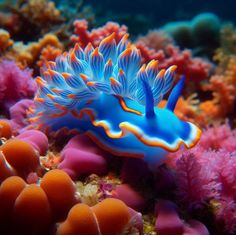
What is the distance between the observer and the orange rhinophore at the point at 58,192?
1.95 meters

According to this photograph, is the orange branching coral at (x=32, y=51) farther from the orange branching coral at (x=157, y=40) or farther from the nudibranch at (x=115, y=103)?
the nudibranch at (x=115, y=103)

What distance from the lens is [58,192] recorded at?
1959 mm

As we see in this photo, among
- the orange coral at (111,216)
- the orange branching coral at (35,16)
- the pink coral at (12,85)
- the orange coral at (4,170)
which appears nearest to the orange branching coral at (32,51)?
the pink coral at (12,85)

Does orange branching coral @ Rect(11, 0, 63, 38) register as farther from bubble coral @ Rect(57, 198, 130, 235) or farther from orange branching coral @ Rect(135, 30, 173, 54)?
bubble coral @ Rect(57, 198, 130, 235)

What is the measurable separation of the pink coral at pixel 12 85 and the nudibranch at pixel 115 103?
0.74 meters

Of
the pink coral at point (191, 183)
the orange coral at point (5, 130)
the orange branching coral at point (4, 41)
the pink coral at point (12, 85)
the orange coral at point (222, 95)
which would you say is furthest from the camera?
the orange coral at point (222, 95)

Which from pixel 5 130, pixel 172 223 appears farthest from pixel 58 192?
pixel 5 130

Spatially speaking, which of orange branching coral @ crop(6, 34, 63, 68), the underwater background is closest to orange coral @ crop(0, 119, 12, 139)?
the underwater background

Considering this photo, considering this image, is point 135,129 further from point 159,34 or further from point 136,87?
point 159,34

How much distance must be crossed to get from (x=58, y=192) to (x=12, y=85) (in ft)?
6.33

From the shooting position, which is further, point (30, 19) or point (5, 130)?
point (30, 19)

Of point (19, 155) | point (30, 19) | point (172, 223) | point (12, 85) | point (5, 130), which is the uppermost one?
point (30, 19)

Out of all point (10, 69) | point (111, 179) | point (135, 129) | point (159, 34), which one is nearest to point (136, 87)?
point (135, 129)

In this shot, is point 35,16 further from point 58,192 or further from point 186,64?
point 58,192
